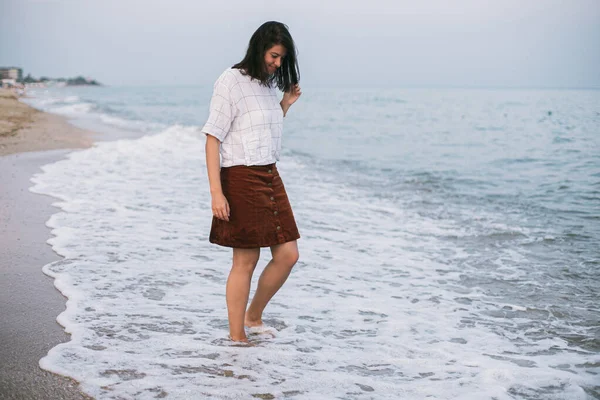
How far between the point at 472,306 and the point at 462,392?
1.73 m

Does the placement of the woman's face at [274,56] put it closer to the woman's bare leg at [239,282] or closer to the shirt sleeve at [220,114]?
the shirt sleeve at [220,114]

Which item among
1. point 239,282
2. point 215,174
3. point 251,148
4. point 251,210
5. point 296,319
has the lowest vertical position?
point 296,319

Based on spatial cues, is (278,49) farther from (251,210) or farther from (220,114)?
(251,210)

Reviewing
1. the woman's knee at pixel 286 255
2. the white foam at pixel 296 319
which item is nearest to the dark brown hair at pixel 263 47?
the woman's knee at pixel 286 255

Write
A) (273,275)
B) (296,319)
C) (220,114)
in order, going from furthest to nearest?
(296,319), (273,275), (220,114)

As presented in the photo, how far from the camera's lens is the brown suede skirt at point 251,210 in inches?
137

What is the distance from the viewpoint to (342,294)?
5.01 metres

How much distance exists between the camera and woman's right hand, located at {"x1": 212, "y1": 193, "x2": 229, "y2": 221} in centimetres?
341

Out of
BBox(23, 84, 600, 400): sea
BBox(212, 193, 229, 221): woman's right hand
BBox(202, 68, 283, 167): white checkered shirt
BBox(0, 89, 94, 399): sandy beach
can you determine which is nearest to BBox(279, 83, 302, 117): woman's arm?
BBox(202, 68, 283, 167): white checkered shirt

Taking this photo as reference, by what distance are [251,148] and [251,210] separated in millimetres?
360

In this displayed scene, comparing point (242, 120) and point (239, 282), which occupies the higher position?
point (242, 120)

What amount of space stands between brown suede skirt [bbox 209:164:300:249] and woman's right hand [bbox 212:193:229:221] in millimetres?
71

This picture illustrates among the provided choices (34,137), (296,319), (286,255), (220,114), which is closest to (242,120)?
(220,114)

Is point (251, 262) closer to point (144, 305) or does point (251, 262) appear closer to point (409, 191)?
point (144, 305)
